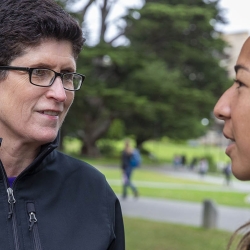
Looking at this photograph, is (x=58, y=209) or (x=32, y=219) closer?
(x=32, y=219)

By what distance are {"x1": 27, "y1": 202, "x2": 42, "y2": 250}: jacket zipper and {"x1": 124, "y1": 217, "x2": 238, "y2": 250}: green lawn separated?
6.35 m

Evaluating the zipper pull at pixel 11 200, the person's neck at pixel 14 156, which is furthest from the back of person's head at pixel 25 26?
the zipper pull at pixel 11 200

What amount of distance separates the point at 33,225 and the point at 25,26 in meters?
0.74

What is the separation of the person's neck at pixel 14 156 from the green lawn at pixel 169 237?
630 centimetres

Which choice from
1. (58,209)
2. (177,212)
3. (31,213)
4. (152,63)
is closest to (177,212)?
(177,212)

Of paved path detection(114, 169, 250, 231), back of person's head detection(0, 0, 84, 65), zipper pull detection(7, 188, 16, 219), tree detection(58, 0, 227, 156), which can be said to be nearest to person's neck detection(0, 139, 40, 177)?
zipper pull detection(7, 188, 16, 219)

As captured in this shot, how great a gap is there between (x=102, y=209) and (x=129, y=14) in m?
13.5

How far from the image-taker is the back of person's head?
1.98 metres

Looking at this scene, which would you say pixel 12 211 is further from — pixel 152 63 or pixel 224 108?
pixel 152 63

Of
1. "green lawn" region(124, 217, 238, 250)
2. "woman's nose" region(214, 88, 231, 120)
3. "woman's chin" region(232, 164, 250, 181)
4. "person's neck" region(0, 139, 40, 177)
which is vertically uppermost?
"woman's nose" region(214, 88, 231, 120)

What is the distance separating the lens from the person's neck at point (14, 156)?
2.10 meters

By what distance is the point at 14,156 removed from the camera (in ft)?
6.91

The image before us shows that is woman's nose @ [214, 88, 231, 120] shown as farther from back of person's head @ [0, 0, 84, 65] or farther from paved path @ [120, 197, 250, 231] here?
paved path @ [120, 197, 250, 231]

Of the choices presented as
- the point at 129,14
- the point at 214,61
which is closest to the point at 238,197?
the point at 214,61
